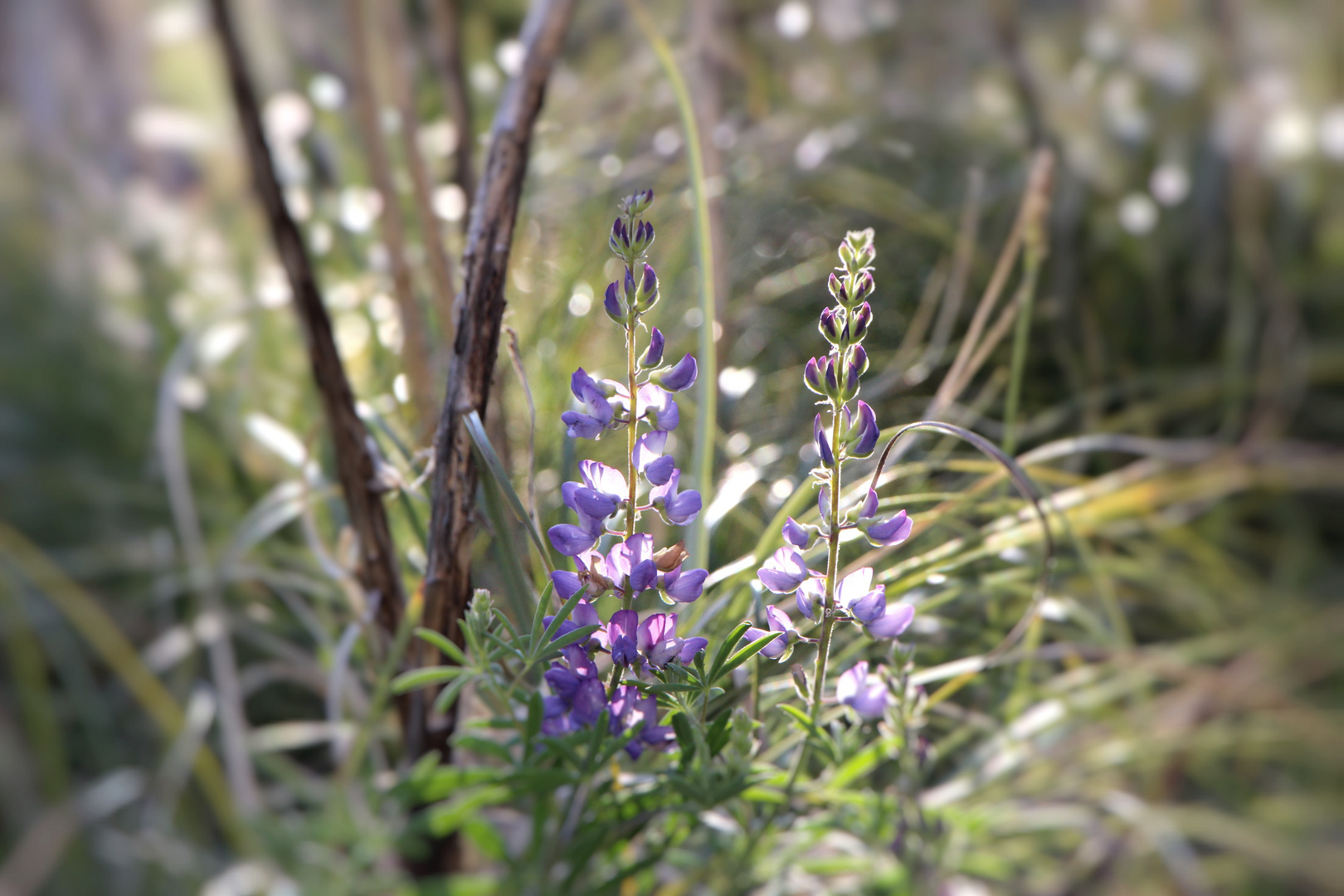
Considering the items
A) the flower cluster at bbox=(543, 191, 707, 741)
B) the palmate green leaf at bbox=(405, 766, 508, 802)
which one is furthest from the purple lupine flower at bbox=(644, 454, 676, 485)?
the palmate green leaf at bbox=(405, 766, 508, 802)

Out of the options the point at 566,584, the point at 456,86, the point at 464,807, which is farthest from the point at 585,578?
the point at 456,86

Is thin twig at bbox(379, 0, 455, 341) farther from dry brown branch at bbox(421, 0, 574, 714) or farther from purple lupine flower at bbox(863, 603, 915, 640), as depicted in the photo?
purple lupine flower at bbox(863, 603, 915, 640)

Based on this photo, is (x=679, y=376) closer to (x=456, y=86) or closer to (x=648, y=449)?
(x=648, y=449)

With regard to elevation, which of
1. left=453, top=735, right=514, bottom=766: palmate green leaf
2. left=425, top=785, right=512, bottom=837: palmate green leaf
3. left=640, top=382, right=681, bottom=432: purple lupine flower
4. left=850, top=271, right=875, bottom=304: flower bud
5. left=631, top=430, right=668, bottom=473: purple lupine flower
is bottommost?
left=425, top=785, right=512, bottom=837: palmate green leaf

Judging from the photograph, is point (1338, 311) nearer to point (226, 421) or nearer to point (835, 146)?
point (835, 146)

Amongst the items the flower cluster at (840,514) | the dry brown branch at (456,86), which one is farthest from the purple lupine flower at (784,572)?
the dry brown branch at (456,86)
